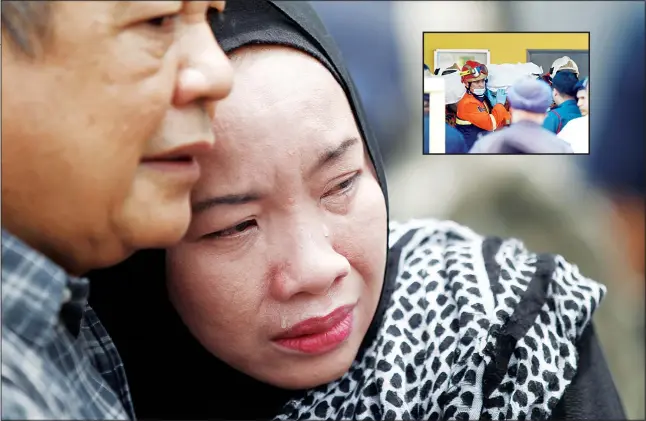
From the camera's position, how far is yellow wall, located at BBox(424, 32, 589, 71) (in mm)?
1187

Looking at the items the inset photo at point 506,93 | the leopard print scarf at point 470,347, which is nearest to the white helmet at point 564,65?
the inset photo at point 506,93

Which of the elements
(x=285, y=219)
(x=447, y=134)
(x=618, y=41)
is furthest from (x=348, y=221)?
(x=618, y=41)

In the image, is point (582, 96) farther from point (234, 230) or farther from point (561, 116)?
point (234, 230)

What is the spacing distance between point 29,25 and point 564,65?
80cm

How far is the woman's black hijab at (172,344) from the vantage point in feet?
3.67

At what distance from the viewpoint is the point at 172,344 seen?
118cm

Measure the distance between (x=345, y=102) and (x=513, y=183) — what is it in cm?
48

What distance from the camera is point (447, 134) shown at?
3.98ft

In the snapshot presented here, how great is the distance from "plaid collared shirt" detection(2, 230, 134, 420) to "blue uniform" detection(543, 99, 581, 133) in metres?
0.73

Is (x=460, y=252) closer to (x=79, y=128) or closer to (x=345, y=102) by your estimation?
(x=345, y=102)

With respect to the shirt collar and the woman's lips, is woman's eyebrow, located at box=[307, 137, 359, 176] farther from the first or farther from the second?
the shirt collar

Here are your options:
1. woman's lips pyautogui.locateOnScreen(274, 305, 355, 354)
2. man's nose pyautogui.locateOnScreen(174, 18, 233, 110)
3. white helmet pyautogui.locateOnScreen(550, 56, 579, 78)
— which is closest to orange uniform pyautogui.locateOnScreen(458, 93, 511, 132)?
white helmet pyautogui.locateOnScreen(550, 56, 579, 78)

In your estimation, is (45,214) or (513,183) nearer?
(45,214)

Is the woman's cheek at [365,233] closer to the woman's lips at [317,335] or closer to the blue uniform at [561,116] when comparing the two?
the woman's lips at [317,335]
